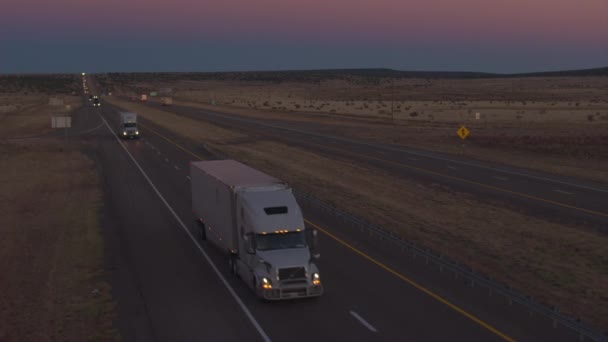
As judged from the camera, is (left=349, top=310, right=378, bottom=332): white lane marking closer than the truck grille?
Yes

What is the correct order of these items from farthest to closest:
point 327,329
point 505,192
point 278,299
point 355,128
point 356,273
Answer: point 355,128
point 505,192
point 356,273
point 278,299
point 327,329

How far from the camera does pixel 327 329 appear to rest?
637 inches

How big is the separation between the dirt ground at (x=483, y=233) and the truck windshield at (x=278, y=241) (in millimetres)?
6934

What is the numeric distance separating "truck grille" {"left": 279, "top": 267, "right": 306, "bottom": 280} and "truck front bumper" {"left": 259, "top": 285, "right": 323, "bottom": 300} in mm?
256

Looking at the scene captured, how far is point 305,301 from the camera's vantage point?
60.7 feet

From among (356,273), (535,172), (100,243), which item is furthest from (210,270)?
(535,172)

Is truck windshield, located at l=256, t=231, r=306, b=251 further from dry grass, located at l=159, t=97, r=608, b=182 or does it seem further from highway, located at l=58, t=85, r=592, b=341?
dry grass, located at l=159, t=97, r=608, b=182

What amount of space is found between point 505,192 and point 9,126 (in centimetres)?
7413

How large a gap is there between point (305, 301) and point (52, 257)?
10413 mm

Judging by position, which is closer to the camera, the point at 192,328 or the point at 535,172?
the point at 192,328

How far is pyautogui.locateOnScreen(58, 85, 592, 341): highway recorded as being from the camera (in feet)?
52.5

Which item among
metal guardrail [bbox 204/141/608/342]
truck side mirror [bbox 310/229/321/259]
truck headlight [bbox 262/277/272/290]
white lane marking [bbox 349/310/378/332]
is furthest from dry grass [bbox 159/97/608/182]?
truck headlight [bbox 262/277/272/290]

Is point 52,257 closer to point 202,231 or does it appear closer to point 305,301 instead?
point 202,231

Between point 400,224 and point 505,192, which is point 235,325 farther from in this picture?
point 505,192
